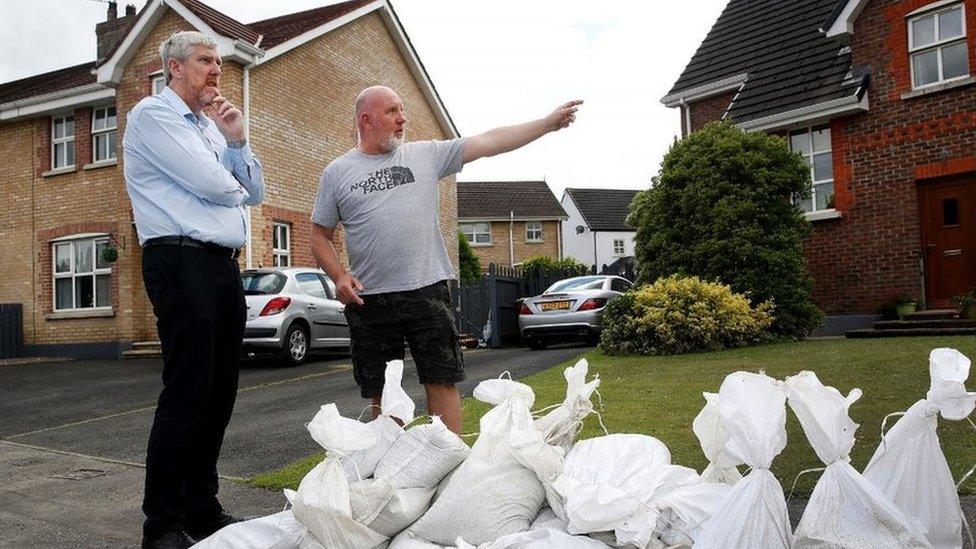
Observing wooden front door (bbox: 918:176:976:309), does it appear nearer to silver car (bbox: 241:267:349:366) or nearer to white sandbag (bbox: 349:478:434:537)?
silver car (bbox: 241:267:349:366)

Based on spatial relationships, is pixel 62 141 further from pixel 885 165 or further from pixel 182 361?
pixel 182 361

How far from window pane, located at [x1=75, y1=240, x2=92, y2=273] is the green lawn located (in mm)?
11884

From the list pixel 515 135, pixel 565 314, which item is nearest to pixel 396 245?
pixel 515 135

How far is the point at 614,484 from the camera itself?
8.52 feet

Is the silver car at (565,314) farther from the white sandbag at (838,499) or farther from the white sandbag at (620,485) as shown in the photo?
the white sandbag at (838,499)

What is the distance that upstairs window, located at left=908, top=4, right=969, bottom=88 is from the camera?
41.6 feet

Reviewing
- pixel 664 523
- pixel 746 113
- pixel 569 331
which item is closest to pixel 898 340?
pixel 569 331

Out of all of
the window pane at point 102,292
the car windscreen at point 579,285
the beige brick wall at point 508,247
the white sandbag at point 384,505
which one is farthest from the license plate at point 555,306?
the beige brick wall at point 508,247

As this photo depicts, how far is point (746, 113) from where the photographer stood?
51.0 feet

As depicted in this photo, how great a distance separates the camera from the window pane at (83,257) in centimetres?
1753

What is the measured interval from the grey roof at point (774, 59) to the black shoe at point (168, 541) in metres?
13.3

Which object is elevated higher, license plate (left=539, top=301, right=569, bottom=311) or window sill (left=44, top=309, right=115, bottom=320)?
window sill (left=44, top=309, right=115, bottom=320)

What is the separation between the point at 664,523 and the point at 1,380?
12.1m

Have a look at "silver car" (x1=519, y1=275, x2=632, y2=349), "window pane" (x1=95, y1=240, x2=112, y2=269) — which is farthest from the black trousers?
"window pane" (x1=95, y1=240, x2=112, y2=269)
